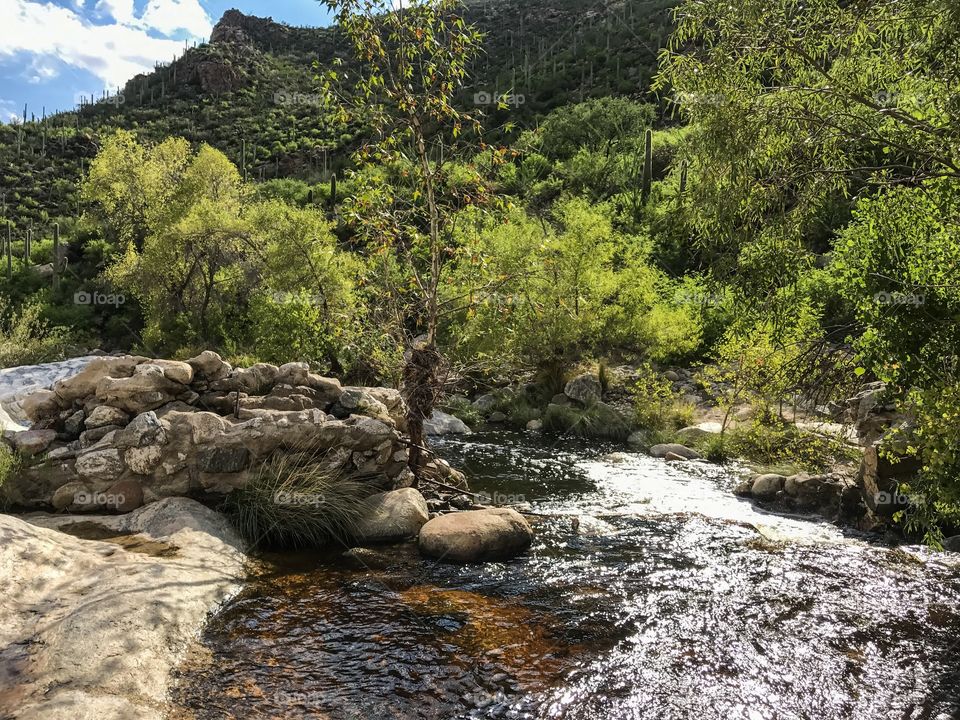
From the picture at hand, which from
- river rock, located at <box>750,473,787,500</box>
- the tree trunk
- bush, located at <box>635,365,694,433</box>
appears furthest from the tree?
bush, located at <box>635,365,694,433</box>

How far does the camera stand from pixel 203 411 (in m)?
8.14

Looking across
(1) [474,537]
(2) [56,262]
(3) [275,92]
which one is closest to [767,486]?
(1) [474,537]

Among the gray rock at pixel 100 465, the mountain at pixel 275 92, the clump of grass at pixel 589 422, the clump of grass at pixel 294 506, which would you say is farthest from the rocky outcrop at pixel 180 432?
the mountain at pixel 275 92

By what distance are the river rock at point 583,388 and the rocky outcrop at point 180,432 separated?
38.7ft

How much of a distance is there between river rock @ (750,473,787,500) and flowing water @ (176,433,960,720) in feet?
6.42

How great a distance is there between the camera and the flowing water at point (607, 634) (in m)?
4.41

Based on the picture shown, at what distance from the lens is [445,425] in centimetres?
1766

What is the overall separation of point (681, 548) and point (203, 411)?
6.59 m

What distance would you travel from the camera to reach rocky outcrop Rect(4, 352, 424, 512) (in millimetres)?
7332

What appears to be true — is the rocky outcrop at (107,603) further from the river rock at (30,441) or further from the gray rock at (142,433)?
the river rock at (30,441)

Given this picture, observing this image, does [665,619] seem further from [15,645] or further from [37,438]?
[37,438]

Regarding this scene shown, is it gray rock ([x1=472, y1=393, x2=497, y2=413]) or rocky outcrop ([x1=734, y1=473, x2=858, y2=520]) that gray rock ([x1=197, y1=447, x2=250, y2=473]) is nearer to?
rocky outcrop ([x1=734, y1=473, x2=858, y2=520])

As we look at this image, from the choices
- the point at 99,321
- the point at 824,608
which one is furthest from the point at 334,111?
the point at 99,321

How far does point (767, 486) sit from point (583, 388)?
32.1ft
